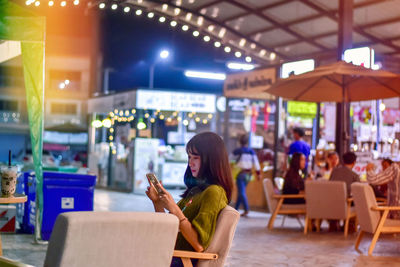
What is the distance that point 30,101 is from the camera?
7234 millimetres

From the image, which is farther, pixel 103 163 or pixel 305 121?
pixel 103 163

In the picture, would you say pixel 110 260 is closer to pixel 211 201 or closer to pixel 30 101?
pixel 211 201

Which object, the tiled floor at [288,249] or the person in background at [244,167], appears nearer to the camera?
the tiled floor at [288,249]

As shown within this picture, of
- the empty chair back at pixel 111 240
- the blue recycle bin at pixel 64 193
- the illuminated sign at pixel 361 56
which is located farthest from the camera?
the illuminated sign at pixel 361 56

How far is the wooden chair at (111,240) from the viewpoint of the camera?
2.51m

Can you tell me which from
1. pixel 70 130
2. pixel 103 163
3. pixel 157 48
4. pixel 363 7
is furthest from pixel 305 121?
pixel 157 48

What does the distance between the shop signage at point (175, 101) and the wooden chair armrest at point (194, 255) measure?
14.6 meters

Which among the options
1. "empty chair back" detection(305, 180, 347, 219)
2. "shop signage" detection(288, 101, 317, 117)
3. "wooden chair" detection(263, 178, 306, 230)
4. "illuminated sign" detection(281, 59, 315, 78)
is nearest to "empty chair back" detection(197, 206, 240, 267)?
"empty chair back" detection(305, 180, 347, 219)

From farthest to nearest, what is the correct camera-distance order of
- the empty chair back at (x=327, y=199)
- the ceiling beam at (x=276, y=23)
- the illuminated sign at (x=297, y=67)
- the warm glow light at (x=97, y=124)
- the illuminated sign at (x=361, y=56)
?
the warm glow light at (x=97, y=124) → the ceiling beam at (x=276, y=23) → the illuminated sign at (x=297, y=67) → the illuminated sign at (x=361, y=56) → the empty chair back at (x=327, y=199)

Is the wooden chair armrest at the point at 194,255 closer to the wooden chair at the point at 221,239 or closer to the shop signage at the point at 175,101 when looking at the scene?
the wooden chair at the point at 221,239

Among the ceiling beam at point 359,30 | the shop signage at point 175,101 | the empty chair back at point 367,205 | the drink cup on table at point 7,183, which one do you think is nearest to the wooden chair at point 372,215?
the empty chair back at point 367,205

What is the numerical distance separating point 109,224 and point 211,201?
2.92 feet

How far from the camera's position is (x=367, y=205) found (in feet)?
23.9

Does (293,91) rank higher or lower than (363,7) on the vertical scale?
lower
